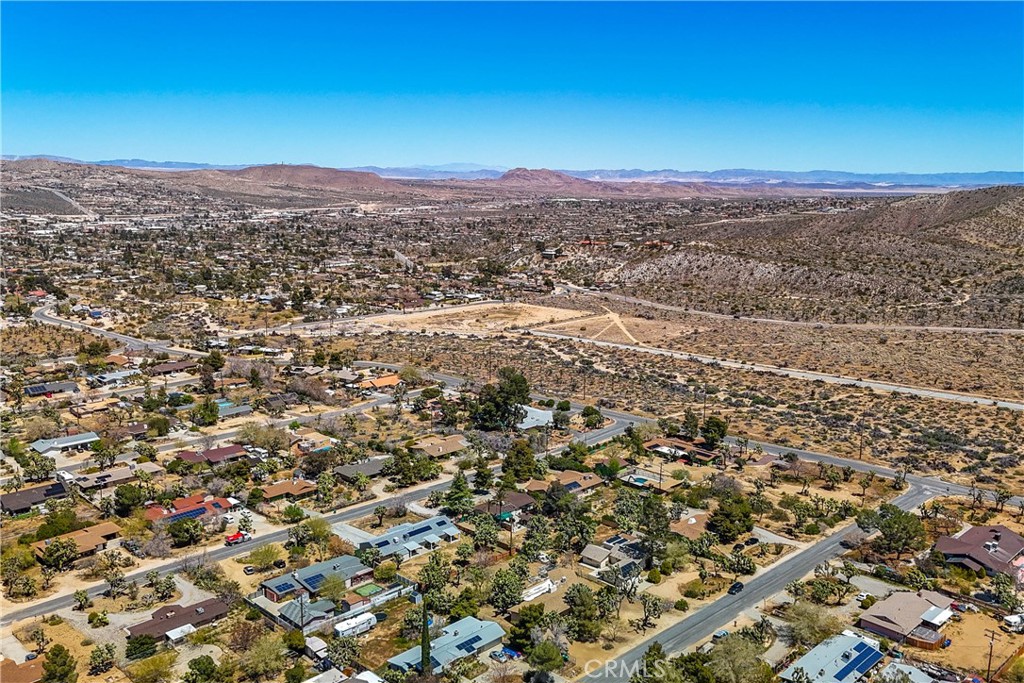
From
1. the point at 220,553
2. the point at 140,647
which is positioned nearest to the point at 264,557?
the point at 220,553

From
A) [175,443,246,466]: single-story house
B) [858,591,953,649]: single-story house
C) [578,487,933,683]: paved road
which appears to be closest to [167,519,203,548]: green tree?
[175,443,246,466]: single-story house

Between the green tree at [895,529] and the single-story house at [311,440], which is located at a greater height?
the green tree at [895,529]

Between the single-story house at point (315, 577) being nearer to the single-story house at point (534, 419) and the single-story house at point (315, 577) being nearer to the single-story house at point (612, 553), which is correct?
the single-story house at point (612, 553)

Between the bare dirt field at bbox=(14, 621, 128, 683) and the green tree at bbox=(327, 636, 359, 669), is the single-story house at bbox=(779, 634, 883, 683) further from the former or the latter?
the bare dirt field at bbox=(14, 621, 128, 683)

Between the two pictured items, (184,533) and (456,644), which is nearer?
(456,644)

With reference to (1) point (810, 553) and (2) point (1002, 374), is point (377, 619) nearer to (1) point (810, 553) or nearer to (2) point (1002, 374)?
(1) point (810, 553)

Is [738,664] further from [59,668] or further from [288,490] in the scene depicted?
[288,490]

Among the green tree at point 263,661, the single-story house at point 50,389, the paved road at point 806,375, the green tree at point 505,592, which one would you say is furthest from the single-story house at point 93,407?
the paved road at point 806,375
